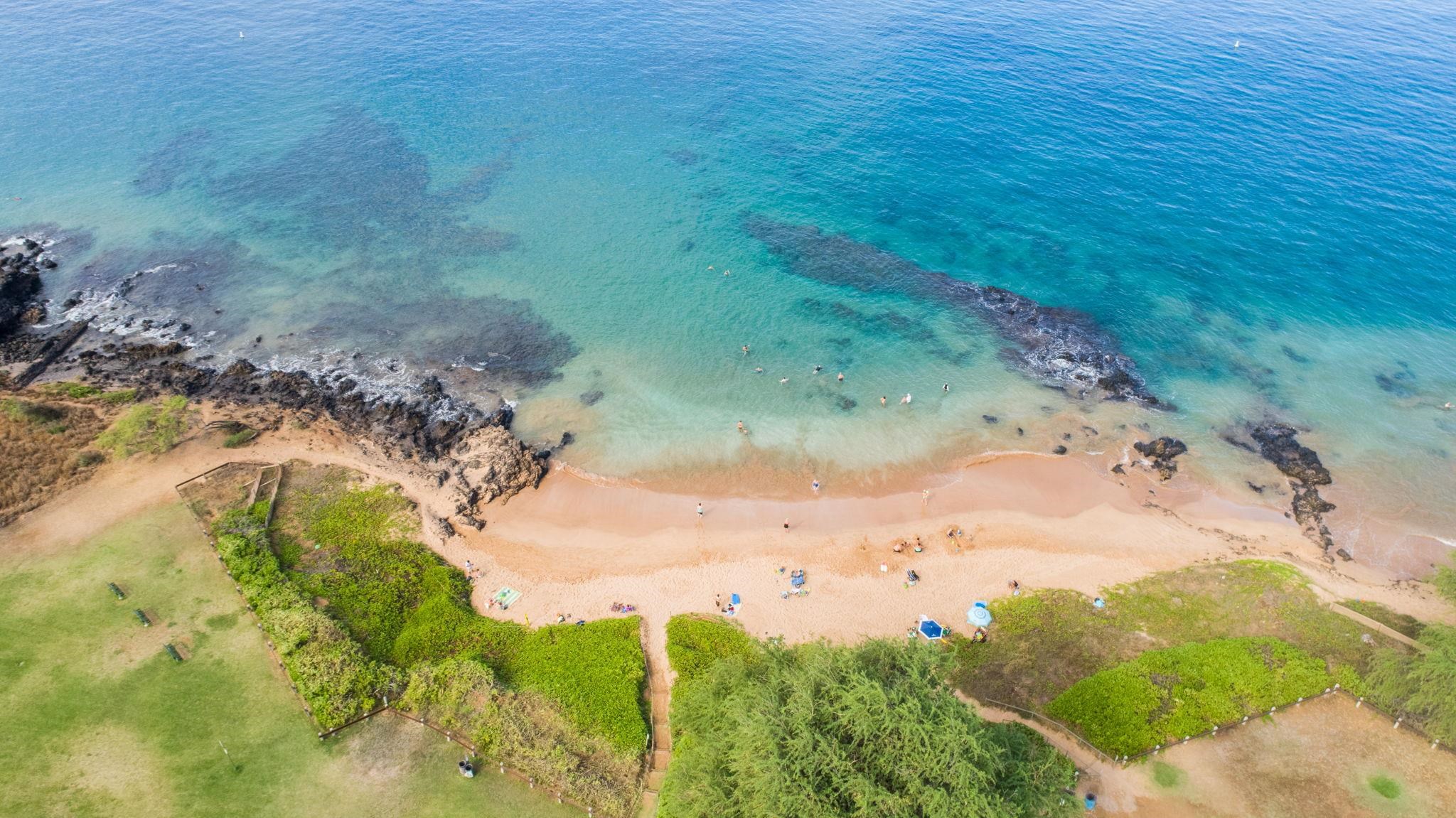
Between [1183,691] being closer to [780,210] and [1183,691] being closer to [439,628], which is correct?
[439,628]

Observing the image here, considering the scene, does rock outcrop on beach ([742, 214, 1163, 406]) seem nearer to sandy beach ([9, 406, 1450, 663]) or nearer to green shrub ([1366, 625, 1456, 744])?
sandy beach ([9, 406, 1450, 663])

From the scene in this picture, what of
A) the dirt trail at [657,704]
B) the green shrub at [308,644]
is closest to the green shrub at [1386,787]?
the dirt trail at [657,704]

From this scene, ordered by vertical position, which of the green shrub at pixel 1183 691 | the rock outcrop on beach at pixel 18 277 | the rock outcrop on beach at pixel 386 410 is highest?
the rock outcrop on beach at pixel 18 277

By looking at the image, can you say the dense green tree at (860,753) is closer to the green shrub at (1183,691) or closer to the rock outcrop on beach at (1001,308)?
the green shrub at (1183,691)

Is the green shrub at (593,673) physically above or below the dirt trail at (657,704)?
above

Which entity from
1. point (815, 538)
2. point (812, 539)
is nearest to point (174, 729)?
point (812, 539)

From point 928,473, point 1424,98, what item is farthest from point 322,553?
point 1424,98
